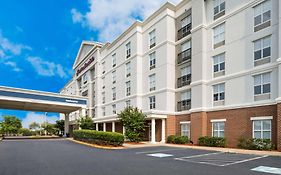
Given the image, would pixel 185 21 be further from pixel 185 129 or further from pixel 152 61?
pixel 185 129

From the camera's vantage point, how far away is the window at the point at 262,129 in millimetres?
17156

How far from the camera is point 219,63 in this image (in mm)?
21781

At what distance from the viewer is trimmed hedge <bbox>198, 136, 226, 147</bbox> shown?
19.8m

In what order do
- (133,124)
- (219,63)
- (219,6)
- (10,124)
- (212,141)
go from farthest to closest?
(10,124), (133,124), (219,6), (219,63), (212,141)

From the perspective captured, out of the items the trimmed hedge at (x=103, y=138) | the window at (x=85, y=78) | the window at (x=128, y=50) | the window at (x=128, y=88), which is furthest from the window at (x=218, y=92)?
the window at (x=85, y=78)

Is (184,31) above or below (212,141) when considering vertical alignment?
above

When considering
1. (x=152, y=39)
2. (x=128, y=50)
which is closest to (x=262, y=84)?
(x=152, y=39)

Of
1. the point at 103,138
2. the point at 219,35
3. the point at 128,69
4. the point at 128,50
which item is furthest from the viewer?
the point at 128,50

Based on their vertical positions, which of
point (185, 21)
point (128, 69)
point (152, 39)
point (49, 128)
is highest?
point (185, 21)

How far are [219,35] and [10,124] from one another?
59708 millimetres

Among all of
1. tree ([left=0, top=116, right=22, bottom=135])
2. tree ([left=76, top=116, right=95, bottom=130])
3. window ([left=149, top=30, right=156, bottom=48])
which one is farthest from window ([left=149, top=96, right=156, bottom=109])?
tree ([left=0, top=116, right=22, bottom=135])

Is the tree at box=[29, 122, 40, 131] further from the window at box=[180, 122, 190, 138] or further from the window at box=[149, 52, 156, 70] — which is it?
the window at box=[180, 122, 190, 138]

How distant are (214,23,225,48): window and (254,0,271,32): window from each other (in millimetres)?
3294

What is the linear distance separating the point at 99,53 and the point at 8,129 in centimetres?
3452
